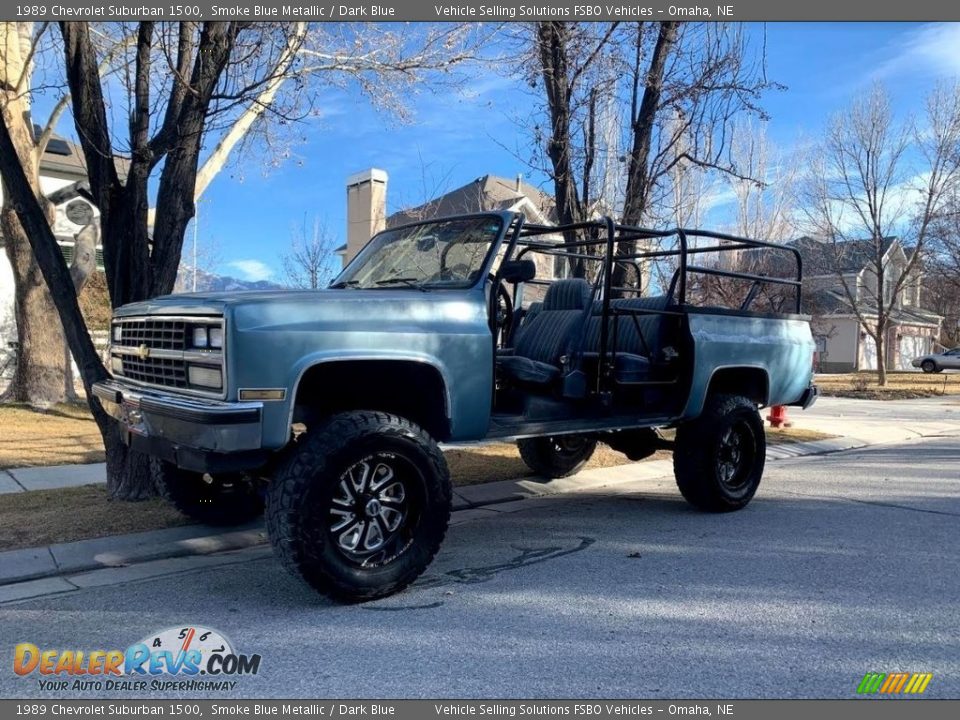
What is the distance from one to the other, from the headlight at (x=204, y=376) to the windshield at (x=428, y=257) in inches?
61.2

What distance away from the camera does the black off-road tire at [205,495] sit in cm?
532

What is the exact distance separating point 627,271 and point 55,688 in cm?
772

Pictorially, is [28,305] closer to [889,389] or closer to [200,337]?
[200,337]

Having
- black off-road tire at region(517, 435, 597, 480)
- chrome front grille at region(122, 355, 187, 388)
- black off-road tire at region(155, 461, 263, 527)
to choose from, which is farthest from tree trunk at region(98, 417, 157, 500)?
black off-road tire at region(517, 435, 597, 480)

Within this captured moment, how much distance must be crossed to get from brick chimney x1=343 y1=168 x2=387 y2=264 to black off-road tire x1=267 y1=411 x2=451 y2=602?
567 inches

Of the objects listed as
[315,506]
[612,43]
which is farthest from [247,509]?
[612,43]

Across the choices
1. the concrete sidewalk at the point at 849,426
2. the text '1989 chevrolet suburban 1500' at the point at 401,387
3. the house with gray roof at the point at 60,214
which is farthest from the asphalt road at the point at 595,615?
the house with gray roof at the point at 60,214

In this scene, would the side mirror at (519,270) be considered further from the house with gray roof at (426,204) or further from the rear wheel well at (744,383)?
the house with gray roof at (426,204)

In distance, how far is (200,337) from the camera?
4.03 meters

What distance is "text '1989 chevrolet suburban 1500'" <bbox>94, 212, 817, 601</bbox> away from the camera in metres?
3.91

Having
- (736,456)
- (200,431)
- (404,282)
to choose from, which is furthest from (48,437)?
(736,456)

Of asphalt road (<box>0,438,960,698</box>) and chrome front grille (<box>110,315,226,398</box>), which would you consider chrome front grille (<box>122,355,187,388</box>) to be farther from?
asphalt road (<box>0,438,960,698</box>)

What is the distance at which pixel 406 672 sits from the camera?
333 cm

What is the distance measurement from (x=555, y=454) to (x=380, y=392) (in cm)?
341
